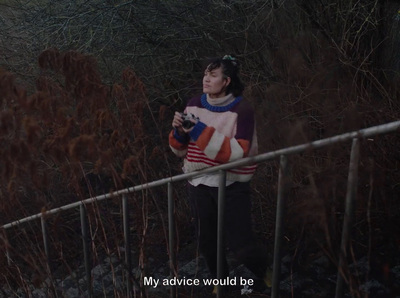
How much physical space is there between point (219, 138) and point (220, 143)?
2 centimetres

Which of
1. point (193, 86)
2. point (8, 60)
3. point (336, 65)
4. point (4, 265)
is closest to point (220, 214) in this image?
point (4, 265)

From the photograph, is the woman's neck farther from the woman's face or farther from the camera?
the camera

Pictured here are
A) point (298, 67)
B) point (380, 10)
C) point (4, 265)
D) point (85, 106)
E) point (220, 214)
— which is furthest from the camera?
point (380, 10)

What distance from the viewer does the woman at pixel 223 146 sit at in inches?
90.0

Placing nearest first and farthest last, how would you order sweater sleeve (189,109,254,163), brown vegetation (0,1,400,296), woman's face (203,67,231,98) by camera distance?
brown vegetation (0,1,400,296) → sweater sleeve (189,109,254,163) → woman's face (203,67,231,98)

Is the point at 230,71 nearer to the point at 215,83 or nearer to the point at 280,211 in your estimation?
the point at 215,83

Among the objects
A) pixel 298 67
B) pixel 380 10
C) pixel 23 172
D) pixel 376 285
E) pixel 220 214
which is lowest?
pixel 376 285

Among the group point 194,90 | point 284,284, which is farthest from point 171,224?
point 194,90

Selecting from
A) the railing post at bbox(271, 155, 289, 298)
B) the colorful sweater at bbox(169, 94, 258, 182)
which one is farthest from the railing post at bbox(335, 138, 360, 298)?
the colorful sweater at bbox(169, 94, 258, 182)

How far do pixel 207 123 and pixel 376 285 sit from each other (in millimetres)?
1157

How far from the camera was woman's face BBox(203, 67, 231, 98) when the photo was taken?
7.88 ft

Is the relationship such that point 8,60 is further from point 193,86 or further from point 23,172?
point 23,172

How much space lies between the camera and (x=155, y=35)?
5.53 meters

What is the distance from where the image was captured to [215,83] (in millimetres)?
2400
